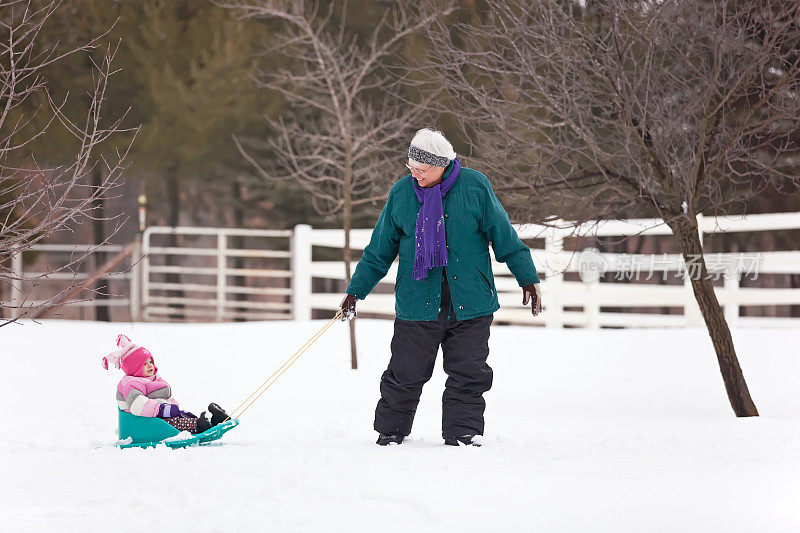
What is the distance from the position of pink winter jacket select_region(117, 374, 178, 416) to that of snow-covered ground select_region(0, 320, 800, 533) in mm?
277

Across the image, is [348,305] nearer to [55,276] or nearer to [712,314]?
[712,314]

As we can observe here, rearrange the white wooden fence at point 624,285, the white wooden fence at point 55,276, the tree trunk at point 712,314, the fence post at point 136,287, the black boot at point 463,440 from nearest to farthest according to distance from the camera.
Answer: the black boot at point 463,440 < the white wooden fence at point 55,276 < the tree trunk at point 712,314 < the white wooden fence at point 624,285 < the fence post at point 136,287

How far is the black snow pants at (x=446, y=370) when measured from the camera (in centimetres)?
494

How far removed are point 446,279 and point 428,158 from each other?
1.97 feet

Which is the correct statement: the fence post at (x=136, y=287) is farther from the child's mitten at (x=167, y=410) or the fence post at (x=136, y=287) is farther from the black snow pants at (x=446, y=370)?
the black snow pants at (x=446, y=370)

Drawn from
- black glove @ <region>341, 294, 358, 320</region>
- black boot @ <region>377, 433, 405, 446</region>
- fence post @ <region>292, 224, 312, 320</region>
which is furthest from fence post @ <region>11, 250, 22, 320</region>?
fence post @ <region>292, 224, 312, 320</region>

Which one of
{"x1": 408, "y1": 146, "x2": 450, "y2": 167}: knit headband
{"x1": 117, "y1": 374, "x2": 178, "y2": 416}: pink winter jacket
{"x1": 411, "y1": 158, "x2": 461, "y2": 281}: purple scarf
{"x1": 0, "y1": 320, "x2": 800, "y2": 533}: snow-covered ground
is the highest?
{"x1": 408, "y1": 146, "x2": 450, "y2": 167}: knit headband

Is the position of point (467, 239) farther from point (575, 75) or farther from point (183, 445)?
point (575, 75)

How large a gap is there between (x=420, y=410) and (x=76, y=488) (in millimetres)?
3556

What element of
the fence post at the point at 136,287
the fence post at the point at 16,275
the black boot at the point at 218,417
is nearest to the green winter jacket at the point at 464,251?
the black boot at the point at 218,417

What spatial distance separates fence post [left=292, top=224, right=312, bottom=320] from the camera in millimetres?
13273

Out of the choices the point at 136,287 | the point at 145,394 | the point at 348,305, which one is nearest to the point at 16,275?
the point at 145,394

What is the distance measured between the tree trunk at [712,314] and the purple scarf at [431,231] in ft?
8.81

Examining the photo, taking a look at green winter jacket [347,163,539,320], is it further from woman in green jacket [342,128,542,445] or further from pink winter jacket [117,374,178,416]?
pink winter jacket [117,374,178,416]
